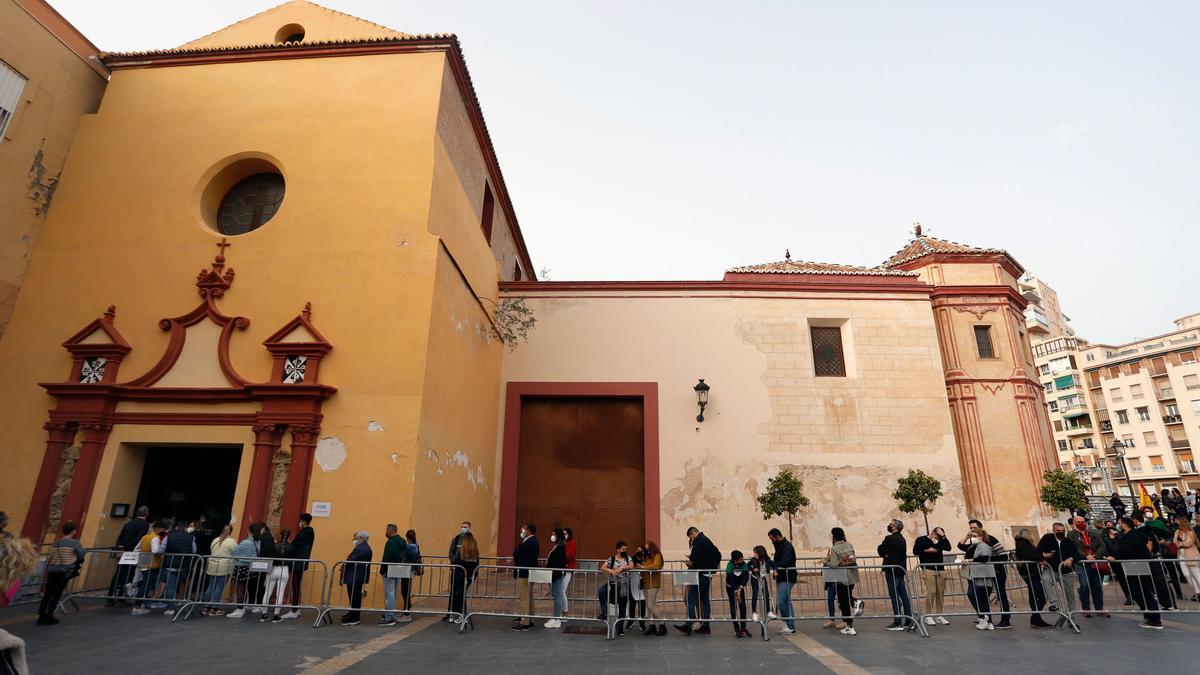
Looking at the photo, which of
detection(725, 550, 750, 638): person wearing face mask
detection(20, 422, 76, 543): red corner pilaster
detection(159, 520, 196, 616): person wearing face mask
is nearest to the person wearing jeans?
detection(725, 550, 750, 638): person wearing face mask

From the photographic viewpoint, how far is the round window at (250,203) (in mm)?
Result: 12453

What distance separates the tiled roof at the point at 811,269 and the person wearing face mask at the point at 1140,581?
29.9 ft

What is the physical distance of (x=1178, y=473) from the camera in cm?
A: 4509

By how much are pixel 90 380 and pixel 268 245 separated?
12.9 ft

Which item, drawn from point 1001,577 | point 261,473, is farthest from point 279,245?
point 1001,577

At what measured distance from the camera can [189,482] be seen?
1184 cm

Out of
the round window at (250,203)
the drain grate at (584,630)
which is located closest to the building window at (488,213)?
the round window at (250,203)

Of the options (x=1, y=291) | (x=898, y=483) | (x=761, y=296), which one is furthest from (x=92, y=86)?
(x=898, y=483)

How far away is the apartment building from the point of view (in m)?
44.8

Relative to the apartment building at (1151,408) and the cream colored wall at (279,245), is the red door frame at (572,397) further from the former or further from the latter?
the apartment building at (1151,408)

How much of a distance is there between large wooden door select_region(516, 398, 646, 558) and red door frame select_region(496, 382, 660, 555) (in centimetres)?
22

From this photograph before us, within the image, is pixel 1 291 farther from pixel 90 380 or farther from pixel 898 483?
pixel 898 483

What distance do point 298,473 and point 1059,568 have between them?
1202 centimetres

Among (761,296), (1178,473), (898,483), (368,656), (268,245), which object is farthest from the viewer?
(1178,473)
